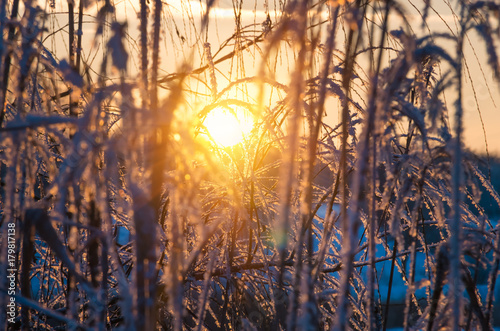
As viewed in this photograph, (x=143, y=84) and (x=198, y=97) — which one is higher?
(x=198, y=97)

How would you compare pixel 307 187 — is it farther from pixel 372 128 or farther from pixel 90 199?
pixel 90 199

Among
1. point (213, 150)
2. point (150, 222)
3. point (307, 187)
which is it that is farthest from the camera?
point (213, 150)

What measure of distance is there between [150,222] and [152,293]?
9cm

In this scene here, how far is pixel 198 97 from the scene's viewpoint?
1134 mm

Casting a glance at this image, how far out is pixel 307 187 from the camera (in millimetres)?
504

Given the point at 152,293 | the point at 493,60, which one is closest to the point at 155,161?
the point at 152,293

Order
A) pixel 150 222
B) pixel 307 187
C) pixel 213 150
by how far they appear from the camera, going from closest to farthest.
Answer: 1. pixel 150 222
2. pixel 307 187
3. pixel 213 150

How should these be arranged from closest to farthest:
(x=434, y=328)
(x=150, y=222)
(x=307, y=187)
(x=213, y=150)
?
(x=150, y=222) < (x=307, y=187) < (x=434, y=328) < (x=213, y=150)

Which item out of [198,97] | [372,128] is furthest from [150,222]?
[198,97]

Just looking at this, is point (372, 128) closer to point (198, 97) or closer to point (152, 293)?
point (152, 293)

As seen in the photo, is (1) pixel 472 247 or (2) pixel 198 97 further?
(2) pixel 198 97

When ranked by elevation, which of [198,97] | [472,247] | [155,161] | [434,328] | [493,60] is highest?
[198,97]

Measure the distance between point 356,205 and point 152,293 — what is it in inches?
9.4

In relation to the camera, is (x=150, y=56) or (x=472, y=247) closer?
(x=150, y=56)
